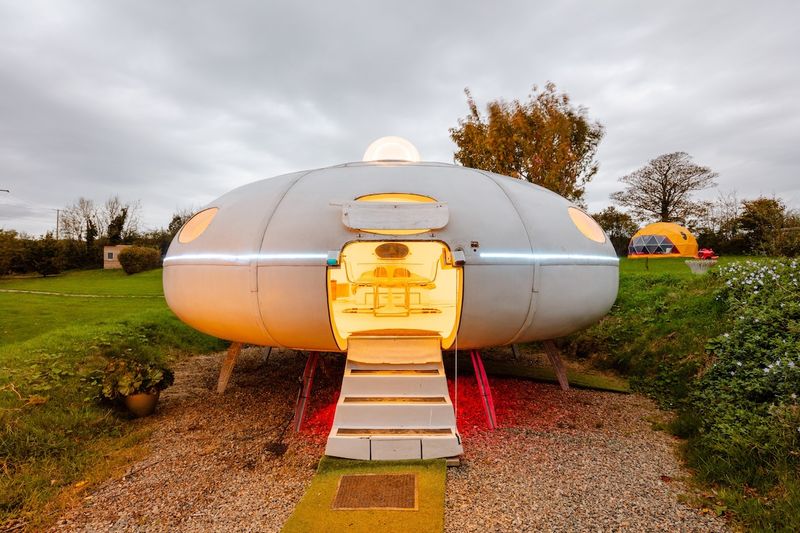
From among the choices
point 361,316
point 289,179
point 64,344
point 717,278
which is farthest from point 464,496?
point 717,278

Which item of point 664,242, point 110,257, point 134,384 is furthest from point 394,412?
point 110,257

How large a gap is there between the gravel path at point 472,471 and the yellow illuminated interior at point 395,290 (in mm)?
1229

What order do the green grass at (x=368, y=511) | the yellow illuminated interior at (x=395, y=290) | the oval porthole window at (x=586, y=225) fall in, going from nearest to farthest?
1. the green grass at (x=368, y=511)
2. the yellow illuminated interior at (x=395, y=290)
3. the oval porthole window at (x=586, y=225)

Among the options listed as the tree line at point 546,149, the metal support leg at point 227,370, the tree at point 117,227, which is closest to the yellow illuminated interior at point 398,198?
the metal support leg at point 227,370

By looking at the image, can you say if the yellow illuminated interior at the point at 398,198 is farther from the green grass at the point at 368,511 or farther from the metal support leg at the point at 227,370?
the metal support leg at the point at 227,370

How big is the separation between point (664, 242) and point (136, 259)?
32307 mm

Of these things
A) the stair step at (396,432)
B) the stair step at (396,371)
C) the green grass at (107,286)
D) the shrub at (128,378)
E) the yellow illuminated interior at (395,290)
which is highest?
the yellow illuminated interior at (395,290)

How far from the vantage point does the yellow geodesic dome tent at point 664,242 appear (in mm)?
24594

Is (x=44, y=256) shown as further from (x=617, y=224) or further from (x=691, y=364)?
(x=617, y=224)

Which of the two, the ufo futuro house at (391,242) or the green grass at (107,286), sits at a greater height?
the ufo futuro house at (391,242)

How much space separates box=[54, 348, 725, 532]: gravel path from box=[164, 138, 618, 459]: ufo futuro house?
621 millimetres

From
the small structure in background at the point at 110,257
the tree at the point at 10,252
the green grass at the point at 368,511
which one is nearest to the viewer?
the green grass at the point at 368,511

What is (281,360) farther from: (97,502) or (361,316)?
(97,502)

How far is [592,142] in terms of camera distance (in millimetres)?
16891
